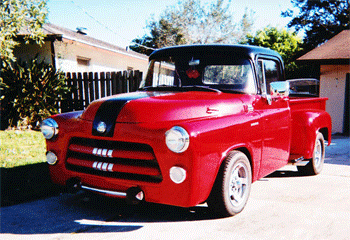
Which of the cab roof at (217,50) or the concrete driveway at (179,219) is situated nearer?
the concrete driveway at (179,219)

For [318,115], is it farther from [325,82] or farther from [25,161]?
[325,82]

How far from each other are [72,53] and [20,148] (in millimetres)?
7405

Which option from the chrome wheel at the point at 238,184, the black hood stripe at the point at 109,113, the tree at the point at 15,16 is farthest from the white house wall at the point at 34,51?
the chrome wheel at the point at 238,184

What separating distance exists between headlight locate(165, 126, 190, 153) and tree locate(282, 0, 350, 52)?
27.0 meters

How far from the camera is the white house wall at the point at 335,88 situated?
1387 cm

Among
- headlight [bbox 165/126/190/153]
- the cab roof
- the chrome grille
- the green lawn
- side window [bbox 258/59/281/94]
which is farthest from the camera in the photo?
the green lawn

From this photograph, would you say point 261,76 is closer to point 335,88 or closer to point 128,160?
point 128,160

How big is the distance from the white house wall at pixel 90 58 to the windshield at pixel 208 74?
25.8 ft

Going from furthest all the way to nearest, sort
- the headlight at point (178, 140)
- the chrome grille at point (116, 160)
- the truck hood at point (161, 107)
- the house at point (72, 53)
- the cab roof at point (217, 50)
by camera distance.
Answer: the house at point (72, 53)
the cab roof at point (217, 50)
the truck hood at point (161, 107)
the chrome grille at point (116, 160)
the headlight at point (178, 140)

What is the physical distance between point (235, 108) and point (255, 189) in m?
1.66

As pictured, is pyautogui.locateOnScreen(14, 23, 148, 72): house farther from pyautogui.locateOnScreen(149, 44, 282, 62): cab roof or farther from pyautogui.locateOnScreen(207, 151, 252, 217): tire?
pyautogui.locateOnScreen(207, 151, 252, 217): tire

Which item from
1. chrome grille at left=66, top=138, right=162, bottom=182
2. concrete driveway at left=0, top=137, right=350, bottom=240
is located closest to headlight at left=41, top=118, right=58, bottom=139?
chrome grille at left=66, top=138, right=162, bottom=182

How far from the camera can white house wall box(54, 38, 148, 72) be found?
13430mm

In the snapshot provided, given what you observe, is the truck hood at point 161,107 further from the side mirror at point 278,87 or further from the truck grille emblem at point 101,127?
the side mirror at point 278,87
